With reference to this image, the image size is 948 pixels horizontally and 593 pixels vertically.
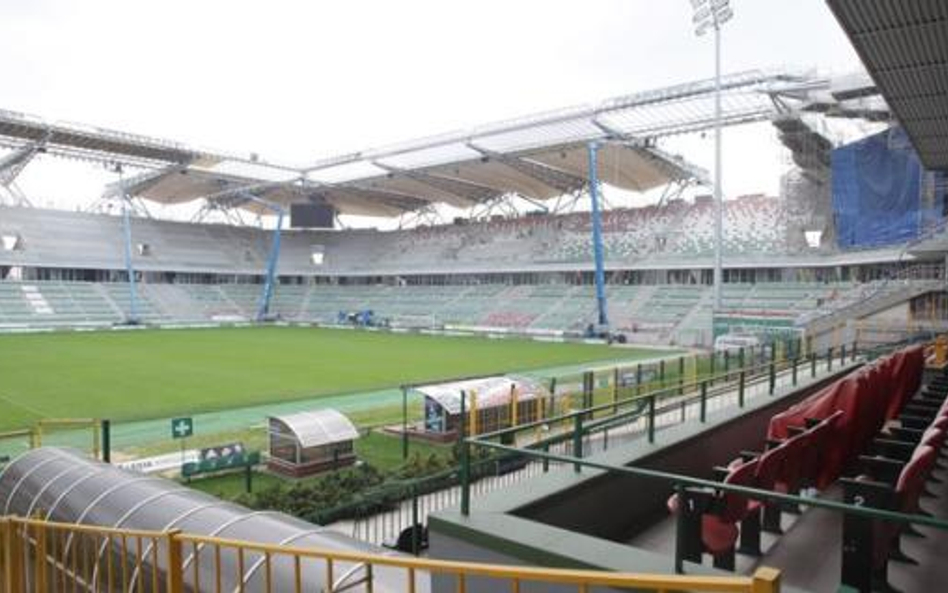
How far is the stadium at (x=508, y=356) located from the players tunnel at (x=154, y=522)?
0.03m

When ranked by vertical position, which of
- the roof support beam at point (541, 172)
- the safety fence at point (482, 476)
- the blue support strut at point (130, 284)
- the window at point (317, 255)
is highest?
the roof support beam at point (541, 172)

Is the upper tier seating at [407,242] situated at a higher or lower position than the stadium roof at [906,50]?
higher

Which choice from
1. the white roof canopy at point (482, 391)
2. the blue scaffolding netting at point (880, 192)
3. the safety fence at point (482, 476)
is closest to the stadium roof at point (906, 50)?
the safety fence at point (482, 476)

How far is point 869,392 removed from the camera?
7.39m

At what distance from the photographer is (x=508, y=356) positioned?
36.5 m

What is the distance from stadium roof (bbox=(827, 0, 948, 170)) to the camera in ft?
26.3

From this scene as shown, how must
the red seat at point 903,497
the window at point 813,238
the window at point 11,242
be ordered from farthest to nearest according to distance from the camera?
the window at point 11,242
the window at point 813,238
the red seat at point 903,497

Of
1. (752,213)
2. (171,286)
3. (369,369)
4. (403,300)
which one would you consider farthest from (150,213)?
(752,213)

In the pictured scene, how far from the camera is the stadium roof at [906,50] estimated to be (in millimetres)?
8016

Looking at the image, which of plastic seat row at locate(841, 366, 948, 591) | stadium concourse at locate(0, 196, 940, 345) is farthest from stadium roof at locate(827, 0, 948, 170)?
stadium concourse at locate(0, 196, 940, 345)

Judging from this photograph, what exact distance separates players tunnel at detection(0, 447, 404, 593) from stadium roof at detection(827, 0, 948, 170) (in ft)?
26.8

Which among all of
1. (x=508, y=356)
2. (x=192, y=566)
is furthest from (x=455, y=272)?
(x=192, y=566)

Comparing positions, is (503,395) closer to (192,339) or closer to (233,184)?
(192,339)

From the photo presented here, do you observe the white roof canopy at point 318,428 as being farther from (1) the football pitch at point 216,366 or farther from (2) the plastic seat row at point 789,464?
(2) the plastic seat row at point 789,464
